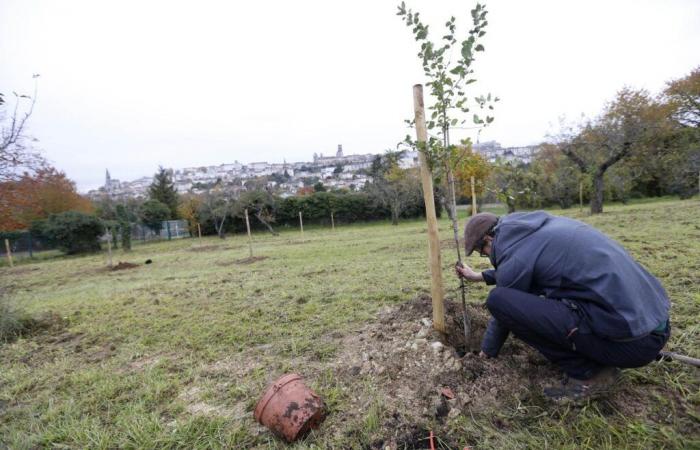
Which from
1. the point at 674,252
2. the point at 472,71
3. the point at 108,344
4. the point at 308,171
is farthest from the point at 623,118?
the point at 308,171

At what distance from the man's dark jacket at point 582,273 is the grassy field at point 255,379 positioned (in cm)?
53

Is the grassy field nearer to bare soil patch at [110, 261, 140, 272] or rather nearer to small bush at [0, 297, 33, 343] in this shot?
small bush at [0, 297, 33, 343]

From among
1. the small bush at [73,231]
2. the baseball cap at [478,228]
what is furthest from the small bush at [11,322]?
the small bush at [73,231]

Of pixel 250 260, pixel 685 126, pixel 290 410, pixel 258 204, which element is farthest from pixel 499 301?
pixel 258 204

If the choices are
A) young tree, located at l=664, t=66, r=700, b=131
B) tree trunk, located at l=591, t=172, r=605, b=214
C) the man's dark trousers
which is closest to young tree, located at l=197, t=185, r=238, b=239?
tree trunk, located at l=591, t=172, r=605, b=214

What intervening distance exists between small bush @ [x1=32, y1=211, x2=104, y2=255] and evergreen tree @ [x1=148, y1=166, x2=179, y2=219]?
13.0m

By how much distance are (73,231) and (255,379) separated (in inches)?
Answer: 929

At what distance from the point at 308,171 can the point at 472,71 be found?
78759 millimetres

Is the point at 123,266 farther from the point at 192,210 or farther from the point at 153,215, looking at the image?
the point at 153,215

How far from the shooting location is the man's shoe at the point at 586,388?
1.96 m

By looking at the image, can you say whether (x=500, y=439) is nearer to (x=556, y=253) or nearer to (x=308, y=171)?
(x=556, y=253)

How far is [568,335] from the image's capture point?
6.11 ft

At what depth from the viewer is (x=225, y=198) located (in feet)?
80.5

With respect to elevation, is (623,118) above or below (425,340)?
above
